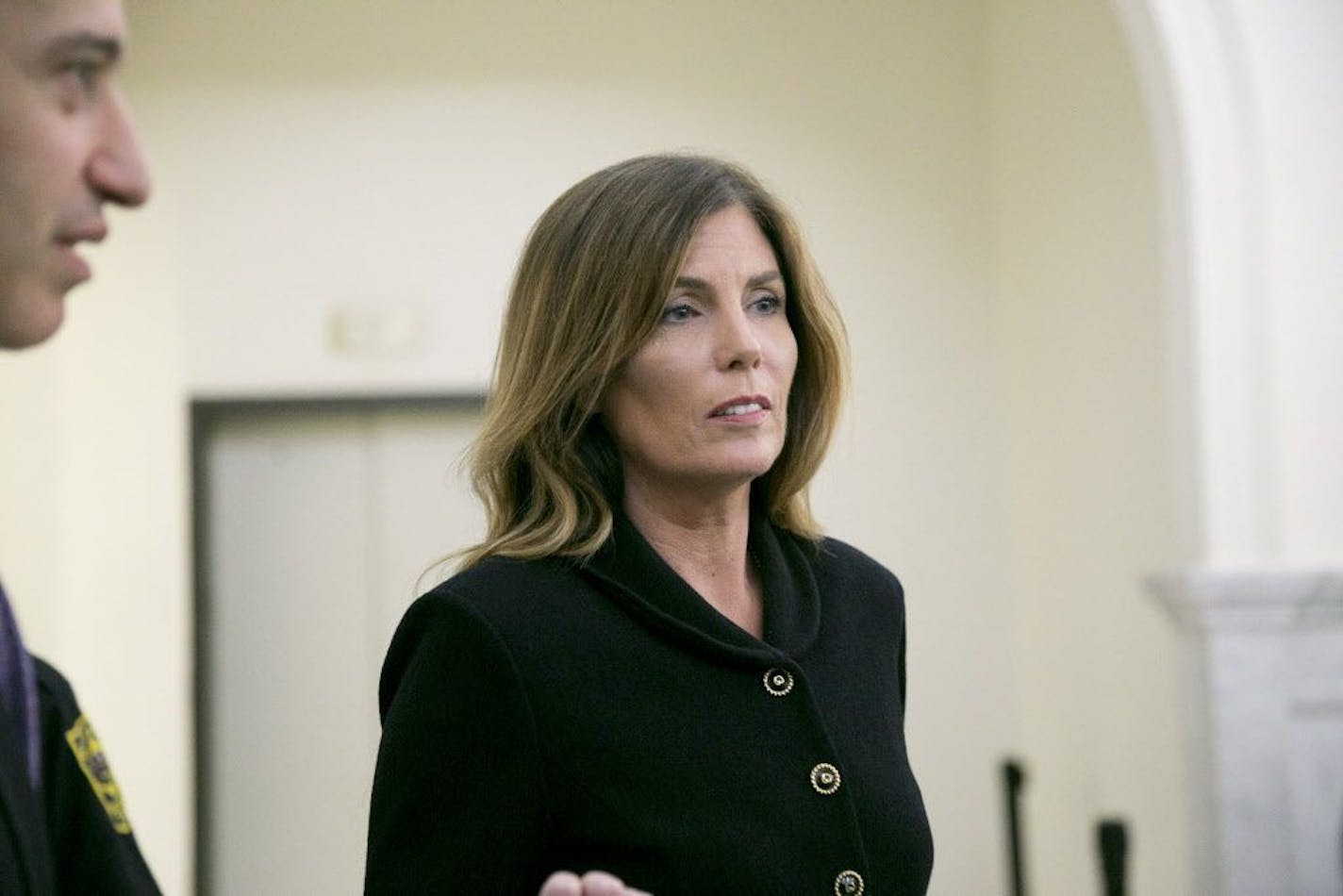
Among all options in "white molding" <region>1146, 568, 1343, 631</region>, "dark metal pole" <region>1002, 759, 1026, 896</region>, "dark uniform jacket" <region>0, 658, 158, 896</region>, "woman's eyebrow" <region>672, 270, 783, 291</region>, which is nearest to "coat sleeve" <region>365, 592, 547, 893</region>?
"woman's eyebrow" <region>672, 270, 783, 291</region>

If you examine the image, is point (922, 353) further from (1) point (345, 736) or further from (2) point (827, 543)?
(2) point (827, 543)

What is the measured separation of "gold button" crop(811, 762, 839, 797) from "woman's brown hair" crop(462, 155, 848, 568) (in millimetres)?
320

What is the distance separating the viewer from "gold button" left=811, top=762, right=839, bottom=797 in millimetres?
1941

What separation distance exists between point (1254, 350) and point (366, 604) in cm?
371

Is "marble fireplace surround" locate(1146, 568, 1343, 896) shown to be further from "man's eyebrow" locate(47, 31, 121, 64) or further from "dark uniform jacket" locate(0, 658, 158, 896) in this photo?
"man's eyebrow" locate(47, 31, 121, 64)

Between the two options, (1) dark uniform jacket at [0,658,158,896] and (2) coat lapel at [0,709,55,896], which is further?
(1) dark uniform jacket at [0,658,158,896]

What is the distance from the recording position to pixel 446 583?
194 centimetres

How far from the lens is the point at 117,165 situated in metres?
1.03

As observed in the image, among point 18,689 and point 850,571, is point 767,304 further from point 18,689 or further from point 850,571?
point 18,689

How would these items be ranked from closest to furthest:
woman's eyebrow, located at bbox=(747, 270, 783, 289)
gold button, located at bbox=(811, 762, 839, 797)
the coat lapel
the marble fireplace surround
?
the coat lapel < gold button, located at bbox=(811, 762, 839, 797) < woman's eyebrow, located at bbox=(747, 270, 783, 289) < the marble fireplace surround

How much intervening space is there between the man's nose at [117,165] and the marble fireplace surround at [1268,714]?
190 inches

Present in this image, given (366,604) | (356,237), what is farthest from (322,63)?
(366,604)

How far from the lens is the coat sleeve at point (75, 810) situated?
4.26ft

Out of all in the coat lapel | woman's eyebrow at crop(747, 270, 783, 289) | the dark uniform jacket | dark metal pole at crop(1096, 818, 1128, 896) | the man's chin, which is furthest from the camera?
dark metal pole at crop(1096, 818, 1128, 896)
